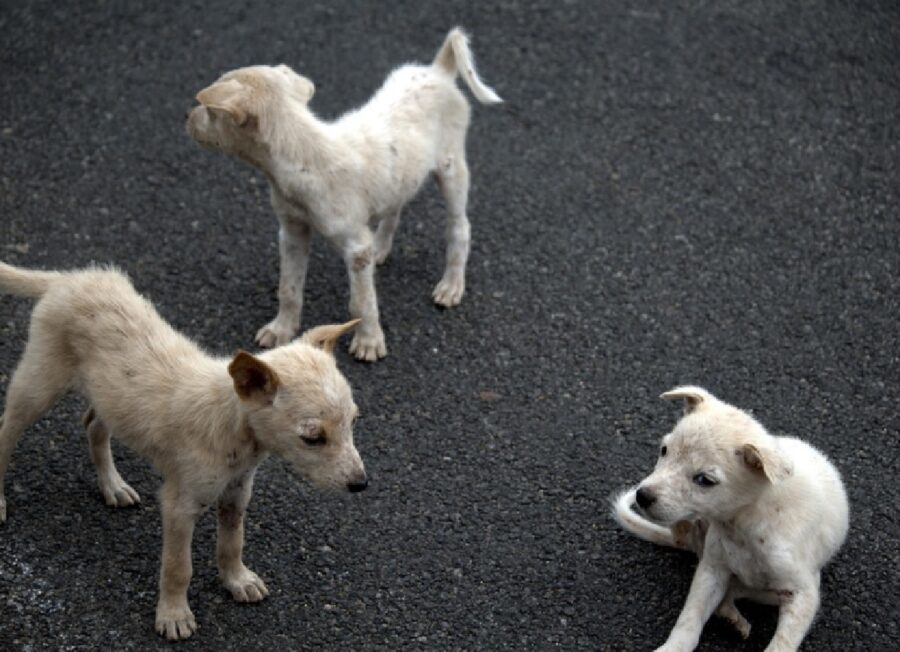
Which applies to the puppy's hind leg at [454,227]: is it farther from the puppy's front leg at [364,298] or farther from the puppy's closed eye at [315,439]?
the puppy's closed eye at [315,439]

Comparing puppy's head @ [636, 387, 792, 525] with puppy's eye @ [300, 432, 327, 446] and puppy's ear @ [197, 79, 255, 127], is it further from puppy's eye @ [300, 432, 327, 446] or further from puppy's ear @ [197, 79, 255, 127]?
puppy's ear @ [197, 79, 255, 127]

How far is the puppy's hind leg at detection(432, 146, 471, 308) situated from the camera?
276 inches

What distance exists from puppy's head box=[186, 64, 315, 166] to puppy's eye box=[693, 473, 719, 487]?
2.61 metres

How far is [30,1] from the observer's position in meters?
9.42

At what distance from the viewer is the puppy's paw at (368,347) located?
22.1 ft

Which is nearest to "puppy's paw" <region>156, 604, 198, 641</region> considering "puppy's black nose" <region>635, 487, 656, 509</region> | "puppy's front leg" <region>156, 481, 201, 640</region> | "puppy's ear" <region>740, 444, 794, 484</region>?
"puppy's front leg" <region>156, 481, 201, 640</region>

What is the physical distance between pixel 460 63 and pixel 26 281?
2702 mm

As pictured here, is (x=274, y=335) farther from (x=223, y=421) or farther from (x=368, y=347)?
(x=223, y=421)

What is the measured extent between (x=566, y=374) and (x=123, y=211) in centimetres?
286

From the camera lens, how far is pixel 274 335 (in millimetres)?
6781

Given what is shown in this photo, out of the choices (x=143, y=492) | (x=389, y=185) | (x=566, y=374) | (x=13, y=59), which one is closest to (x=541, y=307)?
(x=566, y=374)

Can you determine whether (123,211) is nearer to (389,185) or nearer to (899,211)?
(389,185)

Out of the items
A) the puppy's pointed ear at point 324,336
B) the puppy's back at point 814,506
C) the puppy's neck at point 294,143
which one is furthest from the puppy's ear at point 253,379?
the puppy's back at point 814,506

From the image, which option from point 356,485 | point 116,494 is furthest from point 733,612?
point 116,494
